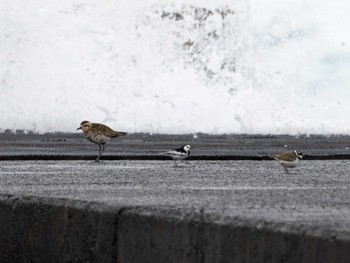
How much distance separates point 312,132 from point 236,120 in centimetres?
407

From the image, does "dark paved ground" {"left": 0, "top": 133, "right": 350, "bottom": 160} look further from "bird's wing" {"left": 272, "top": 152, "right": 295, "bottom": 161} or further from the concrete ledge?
the concrete ledge

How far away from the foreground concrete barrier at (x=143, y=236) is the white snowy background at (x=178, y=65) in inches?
1925

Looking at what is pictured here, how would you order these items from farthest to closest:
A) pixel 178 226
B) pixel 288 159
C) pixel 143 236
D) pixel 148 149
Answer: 1. pixel 148 149
2. pixel 288 159
3. pixel 143 236
4. pixel 178 226

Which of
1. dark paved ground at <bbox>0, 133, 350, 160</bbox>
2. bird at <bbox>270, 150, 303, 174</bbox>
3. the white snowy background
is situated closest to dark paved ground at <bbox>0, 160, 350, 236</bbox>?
bird at <bbox>270, 150, 303, 174</bbox>

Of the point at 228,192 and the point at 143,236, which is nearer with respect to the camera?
the point at 143,236

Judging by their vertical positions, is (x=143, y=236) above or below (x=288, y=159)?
below

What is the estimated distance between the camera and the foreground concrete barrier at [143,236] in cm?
431

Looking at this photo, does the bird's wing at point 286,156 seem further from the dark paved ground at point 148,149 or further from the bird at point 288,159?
the dark paved ground at point 148,149

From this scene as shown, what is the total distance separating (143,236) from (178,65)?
60774 mm

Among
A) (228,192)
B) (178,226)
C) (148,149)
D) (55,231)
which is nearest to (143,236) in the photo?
(178,226)

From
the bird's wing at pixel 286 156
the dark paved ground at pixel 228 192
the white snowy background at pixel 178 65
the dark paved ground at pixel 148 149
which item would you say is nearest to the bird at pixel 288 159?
the bird's wing at pixel 286 156

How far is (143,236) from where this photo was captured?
5.17 m

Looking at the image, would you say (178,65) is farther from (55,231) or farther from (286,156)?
(55,231)

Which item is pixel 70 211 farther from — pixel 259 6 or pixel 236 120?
pixel 259 6
